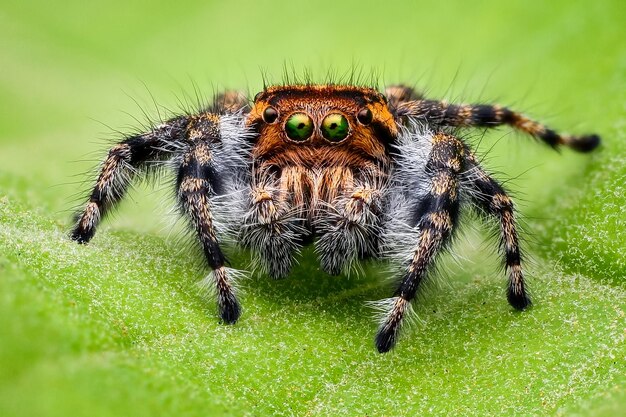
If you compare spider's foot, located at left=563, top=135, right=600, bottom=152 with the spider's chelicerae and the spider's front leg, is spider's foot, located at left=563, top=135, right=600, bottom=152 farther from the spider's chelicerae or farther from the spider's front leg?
the spider's chelicerae

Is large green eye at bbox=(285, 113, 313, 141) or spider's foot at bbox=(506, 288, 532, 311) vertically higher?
large green eye at bbox=(285, 113, 313, 141)

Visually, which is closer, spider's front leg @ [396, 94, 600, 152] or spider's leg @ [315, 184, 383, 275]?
spider's leg @ [315, 184, 383, 275]

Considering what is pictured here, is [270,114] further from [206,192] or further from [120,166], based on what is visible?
[120,166]

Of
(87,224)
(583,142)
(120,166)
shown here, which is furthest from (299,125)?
(583,142)

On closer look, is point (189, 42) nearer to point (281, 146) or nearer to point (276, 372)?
point (281, 146)

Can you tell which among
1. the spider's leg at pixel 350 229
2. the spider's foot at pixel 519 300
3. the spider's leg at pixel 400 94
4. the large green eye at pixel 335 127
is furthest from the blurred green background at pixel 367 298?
the large green eye at pixel 335 127

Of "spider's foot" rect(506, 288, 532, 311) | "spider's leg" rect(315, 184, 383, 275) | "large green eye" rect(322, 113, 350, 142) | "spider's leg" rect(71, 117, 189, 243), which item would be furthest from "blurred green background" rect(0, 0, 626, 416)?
"large green eye" rect(322, 113, 350, 142)
